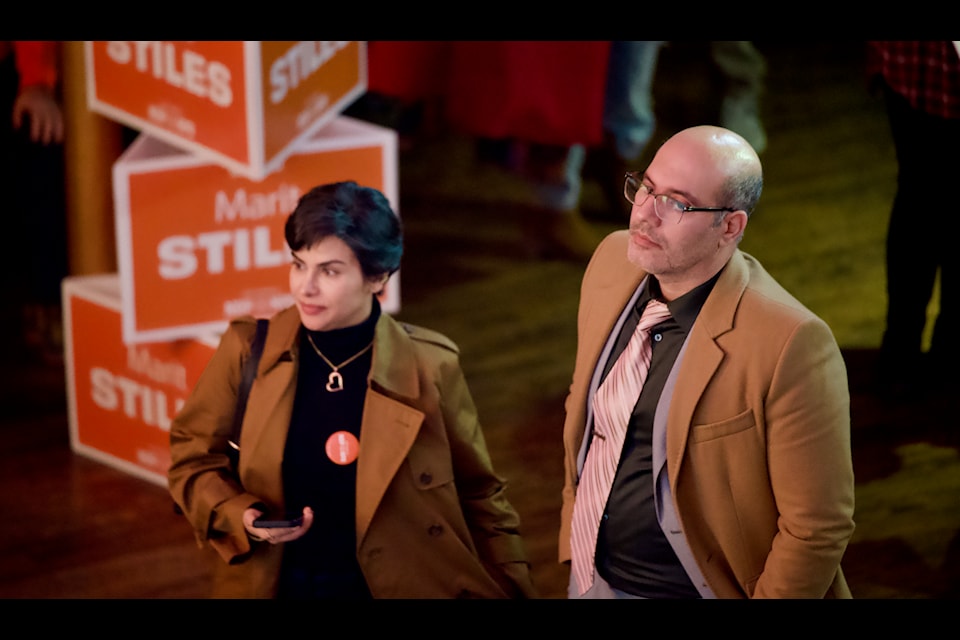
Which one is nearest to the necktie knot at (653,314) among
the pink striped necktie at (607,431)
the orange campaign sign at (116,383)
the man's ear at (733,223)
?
the pink striped necktie at (607,431)

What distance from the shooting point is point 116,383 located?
510cm

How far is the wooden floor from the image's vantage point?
4.61 meters

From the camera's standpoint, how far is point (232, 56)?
4352 mm

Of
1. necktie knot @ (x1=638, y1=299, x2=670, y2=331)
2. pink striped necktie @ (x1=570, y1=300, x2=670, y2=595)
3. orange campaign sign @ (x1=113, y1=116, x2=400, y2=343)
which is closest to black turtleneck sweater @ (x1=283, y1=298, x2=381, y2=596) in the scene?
pink striped necktie @ (x1=570, y1=300, x2=670, y2=595)

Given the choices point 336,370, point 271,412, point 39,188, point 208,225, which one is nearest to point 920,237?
point 208,225

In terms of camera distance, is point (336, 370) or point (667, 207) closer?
point (667, 207)

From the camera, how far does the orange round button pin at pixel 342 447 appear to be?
3172 mm

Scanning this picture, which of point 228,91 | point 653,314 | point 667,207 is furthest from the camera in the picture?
point 228,91

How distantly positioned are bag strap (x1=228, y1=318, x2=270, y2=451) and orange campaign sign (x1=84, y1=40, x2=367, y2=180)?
52.5 inches

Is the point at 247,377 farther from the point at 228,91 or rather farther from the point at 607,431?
the point at 228,91

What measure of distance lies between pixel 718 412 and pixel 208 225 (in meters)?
2.46

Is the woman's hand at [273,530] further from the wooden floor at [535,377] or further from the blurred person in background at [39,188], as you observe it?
the blurred person in background at [39,188]
